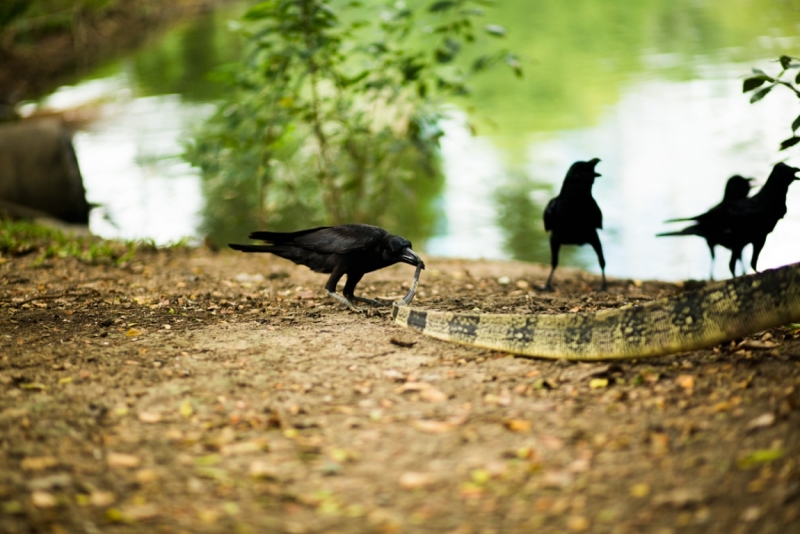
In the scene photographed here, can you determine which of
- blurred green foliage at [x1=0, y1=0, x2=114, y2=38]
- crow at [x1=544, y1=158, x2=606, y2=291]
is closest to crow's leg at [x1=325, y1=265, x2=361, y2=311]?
crow at [x1=544, y1=158, x2=606, y2=291]

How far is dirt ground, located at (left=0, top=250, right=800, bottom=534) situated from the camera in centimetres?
252

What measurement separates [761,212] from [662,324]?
6.42 feet

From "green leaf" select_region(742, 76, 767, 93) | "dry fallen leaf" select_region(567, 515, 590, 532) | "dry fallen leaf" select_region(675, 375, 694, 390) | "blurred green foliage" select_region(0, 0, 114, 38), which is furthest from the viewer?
"blurred green foliage" select_region(0, 0, 114, 38)

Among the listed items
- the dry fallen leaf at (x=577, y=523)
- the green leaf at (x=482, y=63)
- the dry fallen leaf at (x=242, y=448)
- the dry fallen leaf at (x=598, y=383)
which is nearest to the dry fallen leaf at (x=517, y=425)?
the dry fallen leaf at (x=598, y=383)

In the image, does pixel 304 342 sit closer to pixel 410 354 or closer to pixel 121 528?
pixel 410 354

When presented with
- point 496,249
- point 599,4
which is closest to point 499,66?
point 599,4

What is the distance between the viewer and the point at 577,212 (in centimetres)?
542

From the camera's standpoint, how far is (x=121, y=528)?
244cm

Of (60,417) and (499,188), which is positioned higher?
(499,188)

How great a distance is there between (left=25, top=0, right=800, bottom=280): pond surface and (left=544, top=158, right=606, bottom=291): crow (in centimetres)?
238

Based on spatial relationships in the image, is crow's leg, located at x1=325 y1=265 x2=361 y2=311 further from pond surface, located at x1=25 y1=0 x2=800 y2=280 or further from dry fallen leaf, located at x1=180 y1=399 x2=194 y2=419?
pond surface, located at x1=25 y1=0 x2=800 y2=280

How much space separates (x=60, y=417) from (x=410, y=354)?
1678 millimetres

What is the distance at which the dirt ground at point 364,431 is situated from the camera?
252cm

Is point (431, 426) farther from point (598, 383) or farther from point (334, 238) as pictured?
point (334, 238)
